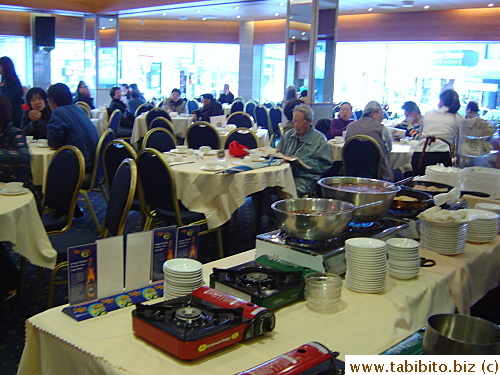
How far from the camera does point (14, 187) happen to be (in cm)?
324

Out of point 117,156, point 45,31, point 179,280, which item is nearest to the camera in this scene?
point 179,280

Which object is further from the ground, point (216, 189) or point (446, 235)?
point (446, 235)

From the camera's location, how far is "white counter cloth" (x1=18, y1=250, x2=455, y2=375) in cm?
132

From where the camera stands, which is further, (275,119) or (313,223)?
(275,119)

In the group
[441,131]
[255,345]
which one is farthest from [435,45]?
[255,345]

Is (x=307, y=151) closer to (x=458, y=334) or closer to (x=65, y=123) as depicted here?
(x=65, y=123)

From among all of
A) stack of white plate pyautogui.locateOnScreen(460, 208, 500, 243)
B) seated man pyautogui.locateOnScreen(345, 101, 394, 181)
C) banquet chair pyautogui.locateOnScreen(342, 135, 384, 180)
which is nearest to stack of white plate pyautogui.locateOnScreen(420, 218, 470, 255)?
stack of white plate pyautogui.locateOnScreen(460, 208, 500, 243)

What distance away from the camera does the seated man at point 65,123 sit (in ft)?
16.4

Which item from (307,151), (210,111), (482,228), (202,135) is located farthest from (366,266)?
(210,111)

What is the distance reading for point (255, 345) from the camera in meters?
1.41

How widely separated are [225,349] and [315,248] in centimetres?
58

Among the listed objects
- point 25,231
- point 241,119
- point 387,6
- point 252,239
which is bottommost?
point 252,239

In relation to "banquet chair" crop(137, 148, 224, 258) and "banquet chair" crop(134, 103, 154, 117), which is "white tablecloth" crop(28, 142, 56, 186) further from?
"banquet chair" crop(134, 103, 154, 117)

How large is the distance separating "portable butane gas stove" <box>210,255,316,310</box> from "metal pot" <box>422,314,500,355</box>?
1.55 feet
